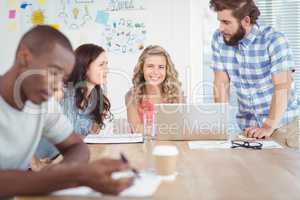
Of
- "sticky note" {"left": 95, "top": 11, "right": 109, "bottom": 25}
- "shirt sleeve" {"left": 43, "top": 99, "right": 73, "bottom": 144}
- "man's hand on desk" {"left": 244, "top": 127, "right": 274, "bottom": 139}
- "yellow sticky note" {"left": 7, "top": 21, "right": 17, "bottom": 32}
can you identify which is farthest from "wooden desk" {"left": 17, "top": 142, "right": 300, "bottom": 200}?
"yellow sticky note" {"left": 7, "top": 21, "right": 17, "bottom": 32}

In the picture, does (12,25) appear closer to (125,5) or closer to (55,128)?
(125,5)

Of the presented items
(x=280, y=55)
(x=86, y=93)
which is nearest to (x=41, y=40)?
(x=86, y=93)

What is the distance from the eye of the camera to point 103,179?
103 centimetres

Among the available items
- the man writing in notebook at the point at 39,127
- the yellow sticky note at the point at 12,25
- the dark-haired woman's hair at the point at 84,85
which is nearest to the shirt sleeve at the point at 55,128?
the man writing in notebook at the point at 39,127

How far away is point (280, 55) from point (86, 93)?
48.7 inches

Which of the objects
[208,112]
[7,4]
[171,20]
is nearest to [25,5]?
[7,4]

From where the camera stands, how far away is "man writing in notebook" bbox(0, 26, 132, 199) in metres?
1.04

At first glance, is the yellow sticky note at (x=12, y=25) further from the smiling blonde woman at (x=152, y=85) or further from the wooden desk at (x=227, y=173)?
the wooden desk at (x=227, y=173)

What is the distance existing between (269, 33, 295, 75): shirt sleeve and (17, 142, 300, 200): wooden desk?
2.51 ft

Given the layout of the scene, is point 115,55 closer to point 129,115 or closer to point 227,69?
point 129,115

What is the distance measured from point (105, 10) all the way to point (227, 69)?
1.48m

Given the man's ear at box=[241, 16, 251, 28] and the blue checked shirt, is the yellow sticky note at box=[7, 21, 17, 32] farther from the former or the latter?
the man's ear at box=[241, 16, 251, 28]

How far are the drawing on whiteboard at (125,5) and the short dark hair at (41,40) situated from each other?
2549 millimetres

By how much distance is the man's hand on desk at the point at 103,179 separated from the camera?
102 cm
